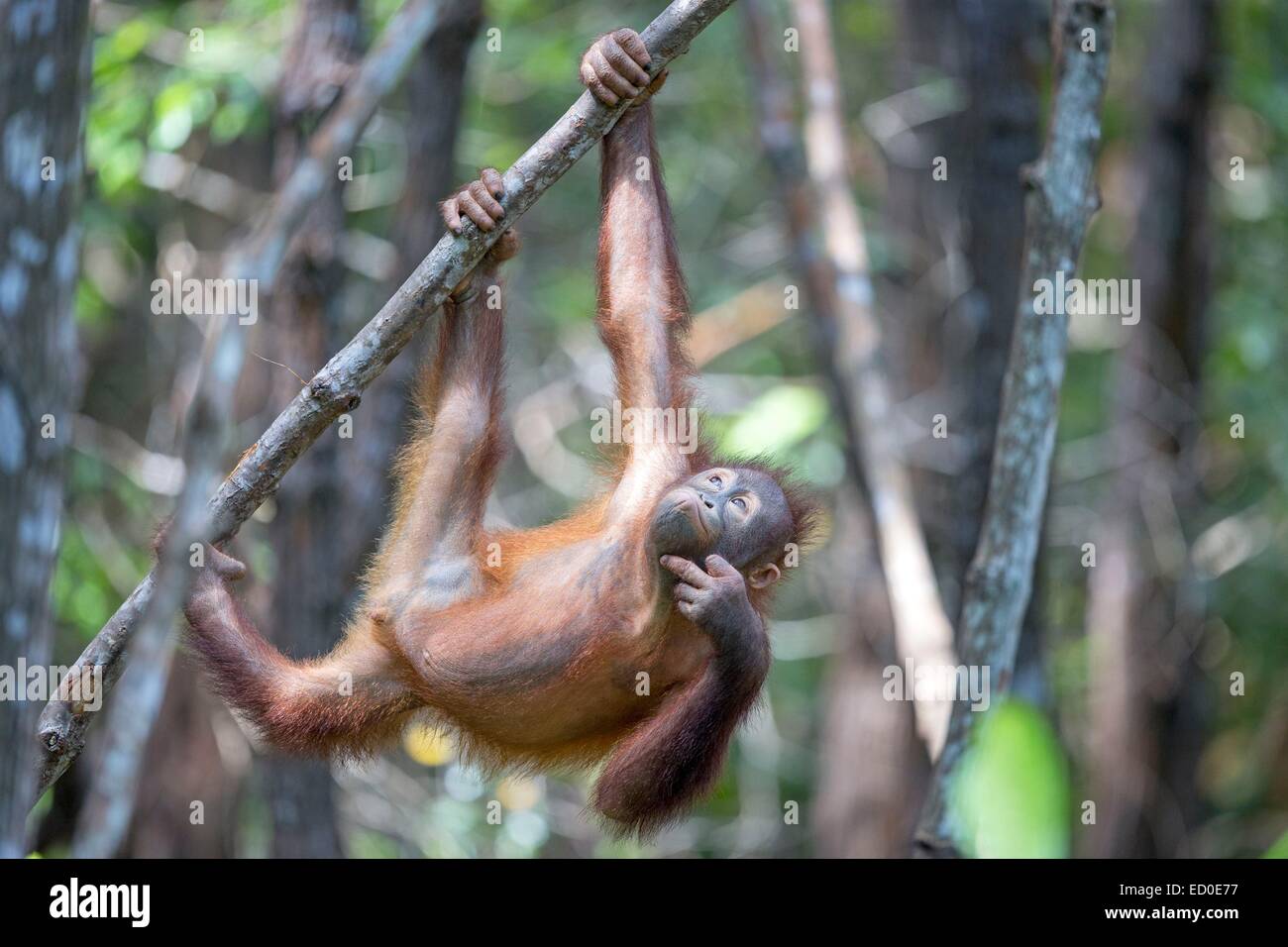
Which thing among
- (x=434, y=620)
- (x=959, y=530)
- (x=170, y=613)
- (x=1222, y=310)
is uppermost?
(x=1222, y=310)

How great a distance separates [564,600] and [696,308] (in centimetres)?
808

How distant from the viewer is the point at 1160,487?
32.2 ft

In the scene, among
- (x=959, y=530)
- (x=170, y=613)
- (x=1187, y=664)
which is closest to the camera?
(x=170, y=613)

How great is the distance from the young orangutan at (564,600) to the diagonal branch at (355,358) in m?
0.39

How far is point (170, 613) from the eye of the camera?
2.46 metres

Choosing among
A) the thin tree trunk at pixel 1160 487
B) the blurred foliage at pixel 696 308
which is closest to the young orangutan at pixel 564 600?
the blurred foliage at pixel 696 308

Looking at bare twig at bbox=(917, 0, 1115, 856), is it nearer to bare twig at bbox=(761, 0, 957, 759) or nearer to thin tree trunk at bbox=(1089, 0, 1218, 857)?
bare twig at bbox=(761, 0, 957, 759)

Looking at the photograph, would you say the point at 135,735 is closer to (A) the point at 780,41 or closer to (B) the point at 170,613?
(B) the point at 170,613

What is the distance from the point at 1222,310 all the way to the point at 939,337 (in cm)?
387

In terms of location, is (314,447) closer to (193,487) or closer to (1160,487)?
(193,487)

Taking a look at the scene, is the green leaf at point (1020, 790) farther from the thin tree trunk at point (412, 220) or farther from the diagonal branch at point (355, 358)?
the thin tree trunk at point (412, 220)

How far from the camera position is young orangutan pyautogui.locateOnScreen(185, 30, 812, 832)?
4414 mm
